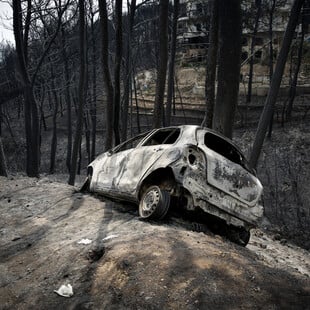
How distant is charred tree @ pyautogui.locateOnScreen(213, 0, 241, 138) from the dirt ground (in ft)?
14.8

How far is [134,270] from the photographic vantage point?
441 centimetres

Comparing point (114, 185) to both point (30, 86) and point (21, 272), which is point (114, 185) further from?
point (30, 86)

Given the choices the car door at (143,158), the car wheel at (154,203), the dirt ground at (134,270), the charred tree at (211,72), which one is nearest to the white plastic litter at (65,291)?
the dirt ground at (134,270)

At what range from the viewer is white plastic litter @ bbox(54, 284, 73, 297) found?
433 centimetres

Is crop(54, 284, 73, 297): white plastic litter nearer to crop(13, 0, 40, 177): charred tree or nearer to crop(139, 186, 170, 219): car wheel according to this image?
crop(139, 186, 170, 219): car wheel

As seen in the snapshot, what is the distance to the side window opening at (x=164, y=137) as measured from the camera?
7.23m

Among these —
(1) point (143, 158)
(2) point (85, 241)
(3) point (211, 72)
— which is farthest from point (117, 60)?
(2) point (85, 241)

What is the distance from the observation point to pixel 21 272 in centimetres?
518

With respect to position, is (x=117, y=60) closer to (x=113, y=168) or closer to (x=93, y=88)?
(x=113, y=168)

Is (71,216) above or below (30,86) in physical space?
below

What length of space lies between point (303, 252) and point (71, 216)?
570 centimetres

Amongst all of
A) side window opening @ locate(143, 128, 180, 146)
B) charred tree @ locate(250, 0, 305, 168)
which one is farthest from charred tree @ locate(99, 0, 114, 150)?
side window opening @ locate(143, 128, 180, 146)

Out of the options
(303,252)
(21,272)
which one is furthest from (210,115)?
(21,272)

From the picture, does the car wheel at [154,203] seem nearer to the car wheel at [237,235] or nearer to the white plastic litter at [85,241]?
the white plastic litter at [85,241]
